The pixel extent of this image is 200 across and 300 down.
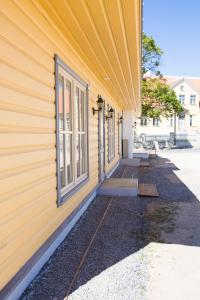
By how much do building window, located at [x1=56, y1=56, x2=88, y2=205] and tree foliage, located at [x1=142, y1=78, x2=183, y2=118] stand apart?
17.9 m

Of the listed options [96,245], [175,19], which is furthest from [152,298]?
[175,19]

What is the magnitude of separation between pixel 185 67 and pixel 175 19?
39985 mm

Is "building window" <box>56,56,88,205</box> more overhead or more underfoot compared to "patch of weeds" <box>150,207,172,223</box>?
more overhead

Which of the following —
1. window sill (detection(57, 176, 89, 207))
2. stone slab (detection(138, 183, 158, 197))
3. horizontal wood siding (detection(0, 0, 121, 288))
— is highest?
horizontal wood siding (detection(0, 0, 121, 288))

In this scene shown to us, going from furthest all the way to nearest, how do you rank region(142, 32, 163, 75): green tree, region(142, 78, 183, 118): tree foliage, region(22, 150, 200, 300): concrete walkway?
region(142, 78, 183, 118): tree foliage < region(142, 32, 163, 75): green tree < region(22, 150, 200, 300): concrete walkway

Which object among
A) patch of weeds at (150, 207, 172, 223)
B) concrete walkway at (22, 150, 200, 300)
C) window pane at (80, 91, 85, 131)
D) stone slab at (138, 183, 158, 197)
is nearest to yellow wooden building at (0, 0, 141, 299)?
concrete walkway at (22, 150, 200, 300)

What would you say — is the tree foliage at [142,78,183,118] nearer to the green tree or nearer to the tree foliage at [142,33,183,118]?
the tree foliage at [142,33,183,118]

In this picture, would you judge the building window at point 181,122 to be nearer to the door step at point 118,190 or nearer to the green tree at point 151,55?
the green tree at point 151,55

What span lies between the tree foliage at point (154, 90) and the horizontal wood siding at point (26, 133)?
19634mm

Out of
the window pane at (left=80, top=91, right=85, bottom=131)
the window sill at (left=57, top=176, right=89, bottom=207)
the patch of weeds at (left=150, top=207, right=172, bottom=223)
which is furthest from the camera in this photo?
the window pane at (left=80, top=91, right=85, bottom=131)

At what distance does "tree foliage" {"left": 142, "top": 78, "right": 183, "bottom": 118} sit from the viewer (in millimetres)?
22703

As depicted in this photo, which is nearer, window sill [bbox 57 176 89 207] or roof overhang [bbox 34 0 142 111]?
roof overhang [bbox 34 0 142 111]

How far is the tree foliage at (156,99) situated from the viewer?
22.7 metres

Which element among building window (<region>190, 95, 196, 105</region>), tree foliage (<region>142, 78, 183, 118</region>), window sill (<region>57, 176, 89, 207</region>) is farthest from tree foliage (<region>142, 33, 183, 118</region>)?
window sill (<region>57, 176, 89, 207</region>)
